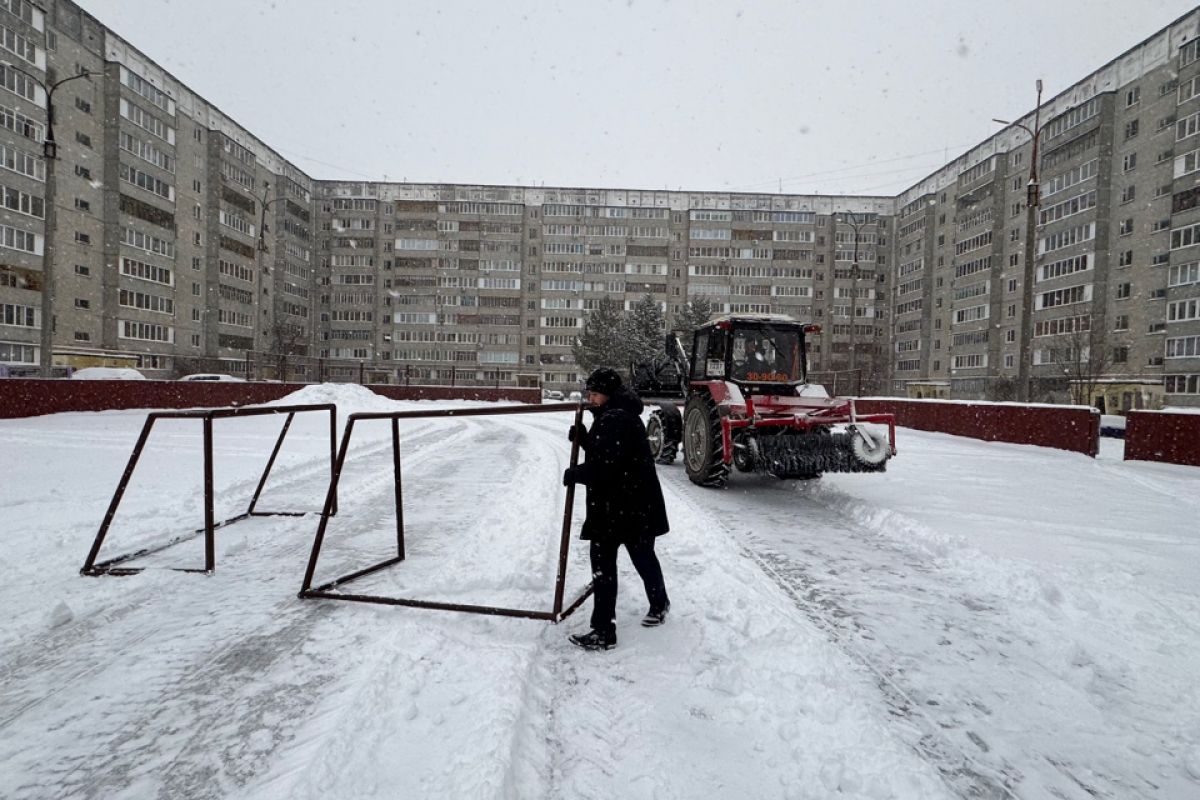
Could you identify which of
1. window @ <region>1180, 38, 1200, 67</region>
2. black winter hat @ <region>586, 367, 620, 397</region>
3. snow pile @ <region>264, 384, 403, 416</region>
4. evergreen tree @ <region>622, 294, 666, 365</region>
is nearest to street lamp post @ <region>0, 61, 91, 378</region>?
snow pile @ <region>264, 384, 403, 416</region>

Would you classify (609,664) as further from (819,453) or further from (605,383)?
(819,453)

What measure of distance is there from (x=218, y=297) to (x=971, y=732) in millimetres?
64480

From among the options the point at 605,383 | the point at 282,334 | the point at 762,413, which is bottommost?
the point at 762,413

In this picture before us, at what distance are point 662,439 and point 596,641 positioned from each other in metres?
7.74

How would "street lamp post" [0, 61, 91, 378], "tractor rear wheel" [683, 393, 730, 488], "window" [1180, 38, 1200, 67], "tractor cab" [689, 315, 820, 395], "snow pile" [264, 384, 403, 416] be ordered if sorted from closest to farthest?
"tractor rear wheel" [683, 393, 730, 488]
"tractor cab" [689, 315, 820, 395]
"street lamp post" [0, 61, 91, 378]
"snow pile" [264, 384, 403, 416]
"window" [1180, 38, 1200, 67]

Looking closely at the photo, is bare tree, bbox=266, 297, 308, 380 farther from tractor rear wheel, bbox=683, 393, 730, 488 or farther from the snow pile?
tractor rear wheel, bbox=683, 393, 730, 488

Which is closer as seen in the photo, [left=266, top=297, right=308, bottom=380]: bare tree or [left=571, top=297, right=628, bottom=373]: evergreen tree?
[left=571, top=297, right=628, bottom=373]: evergreen tree

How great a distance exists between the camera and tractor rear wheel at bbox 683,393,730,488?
846 cm

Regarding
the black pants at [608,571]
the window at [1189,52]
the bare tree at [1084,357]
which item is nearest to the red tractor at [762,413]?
the black pants at [608,571]

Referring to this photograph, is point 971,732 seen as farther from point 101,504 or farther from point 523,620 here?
point 101,504

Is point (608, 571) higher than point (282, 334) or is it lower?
lower

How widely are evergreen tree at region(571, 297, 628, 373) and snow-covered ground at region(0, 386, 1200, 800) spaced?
44.9m

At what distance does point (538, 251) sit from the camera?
7212 centimetres

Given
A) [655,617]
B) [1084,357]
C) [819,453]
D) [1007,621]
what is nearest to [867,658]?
[655,617]
